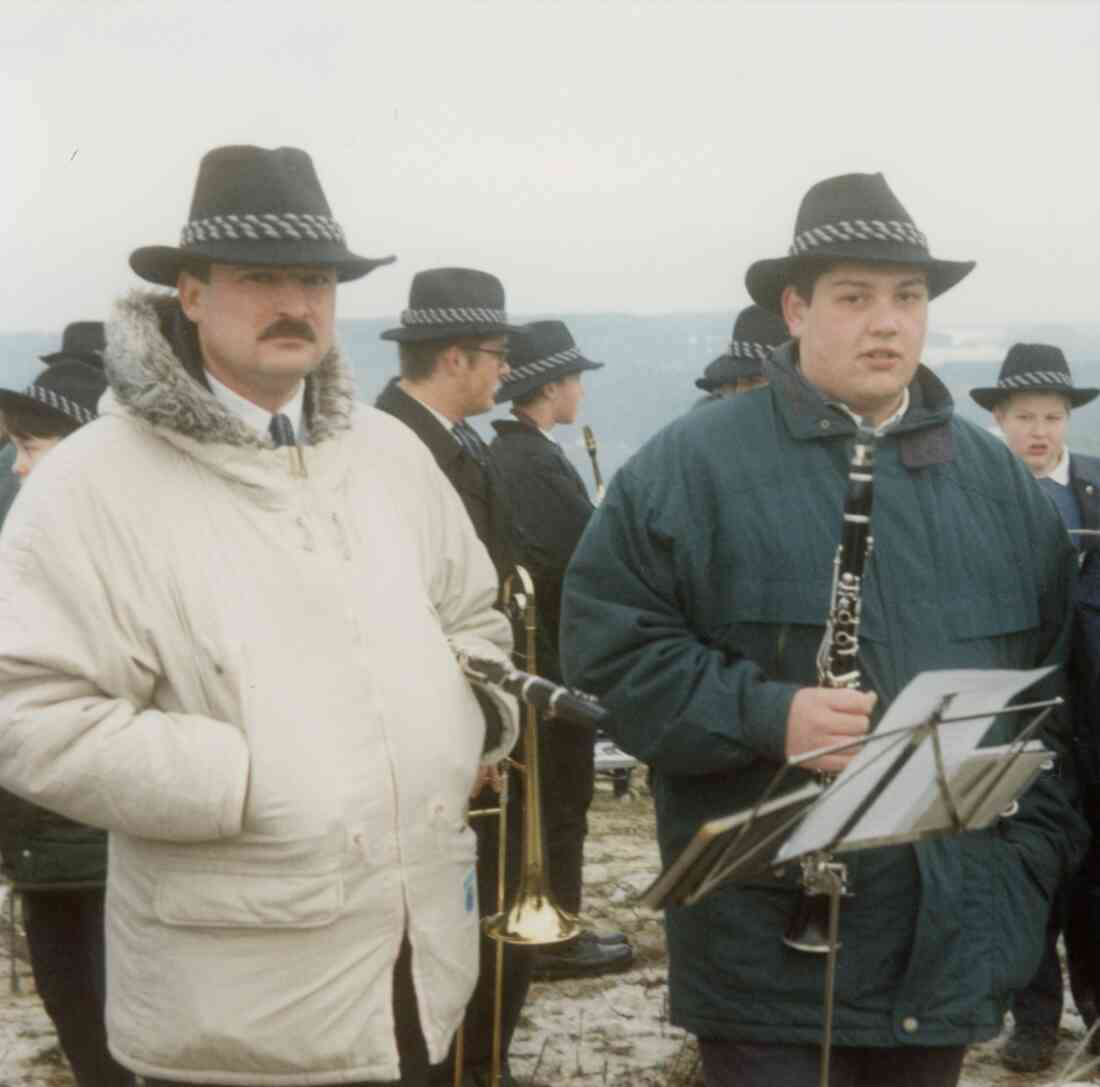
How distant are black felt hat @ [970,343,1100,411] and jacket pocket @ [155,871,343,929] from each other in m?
5.33

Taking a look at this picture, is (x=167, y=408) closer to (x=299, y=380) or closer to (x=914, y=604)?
(x=299, y=380)

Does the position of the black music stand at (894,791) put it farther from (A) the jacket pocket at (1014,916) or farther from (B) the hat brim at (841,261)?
(B) the hat brim at (841,261)

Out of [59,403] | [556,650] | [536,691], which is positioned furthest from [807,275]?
[556,650]

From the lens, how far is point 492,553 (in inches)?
208

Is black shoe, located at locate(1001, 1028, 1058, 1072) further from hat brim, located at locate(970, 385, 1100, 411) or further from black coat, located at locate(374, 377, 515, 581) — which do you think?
hat brim, located at locate(970, 385, 1100, 411)

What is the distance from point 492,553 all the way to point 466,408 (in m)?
0.66

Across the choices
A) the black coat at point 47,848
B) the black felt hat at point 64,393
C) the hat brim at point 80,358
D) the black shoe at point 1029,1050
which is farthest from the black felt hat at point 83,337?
the black shoe at point 1029,1050

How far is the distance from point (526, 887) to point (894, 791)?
7.97 ft

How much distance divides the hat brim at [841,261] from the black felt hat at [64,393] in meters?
1.96

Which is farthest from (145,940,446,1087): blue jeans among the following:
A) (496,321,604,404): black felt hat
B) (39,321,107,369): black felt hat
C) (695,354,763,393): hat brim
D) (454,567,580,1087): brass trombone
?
(695,354,763,393): hat brim

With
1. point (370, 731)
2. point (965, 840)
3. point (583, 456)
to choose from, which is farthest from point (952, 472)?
point (583, 456)

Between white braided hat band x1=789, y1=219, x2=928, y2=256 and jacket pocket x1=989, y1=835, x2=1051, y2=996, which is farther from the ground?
white braided hat band x1=789, y1=219, x2=928, y2=256

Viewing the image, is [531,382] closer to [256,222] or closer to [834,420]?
[834,420]

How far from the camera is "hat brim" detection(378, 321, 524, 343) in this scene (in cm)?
566
